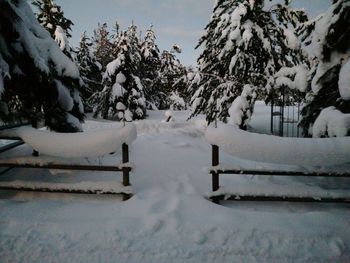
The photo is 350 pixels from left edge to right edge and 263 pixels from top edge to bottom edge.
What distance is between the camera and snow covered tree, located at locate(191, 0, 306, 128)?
333 inches

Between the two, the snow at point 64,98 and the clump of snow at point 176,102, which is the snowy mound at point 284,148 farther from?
the clump of snow at point 176,102

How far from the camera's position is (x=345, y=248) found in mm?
3596

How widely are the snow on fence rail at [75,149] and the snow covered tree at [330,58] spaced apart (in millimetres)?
3755

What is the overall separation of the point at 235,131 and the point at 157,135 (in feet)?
19.8

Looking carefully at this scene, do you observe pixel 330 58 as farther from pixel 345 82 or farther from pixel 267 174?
pixel 267 174

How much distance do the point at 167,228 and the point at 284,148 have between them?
218 centimetres

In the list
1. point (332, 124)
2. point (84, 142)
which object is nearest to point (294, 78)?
point (332, 124)

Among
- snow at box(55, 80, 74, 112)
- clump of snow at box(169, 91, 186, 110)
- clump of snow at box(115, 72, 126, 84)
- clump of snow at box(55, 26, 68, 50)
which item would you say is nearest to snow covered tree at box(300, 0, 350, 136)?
snow at box(55, 80, 74, 112)

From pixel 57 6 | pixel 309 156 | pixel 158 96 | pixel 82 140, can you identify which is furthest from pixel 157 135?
pixel 158 96

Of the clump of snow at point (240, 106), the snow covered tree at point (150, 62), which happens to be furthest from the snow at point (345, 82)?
the snow covered tree at point (150, 62)

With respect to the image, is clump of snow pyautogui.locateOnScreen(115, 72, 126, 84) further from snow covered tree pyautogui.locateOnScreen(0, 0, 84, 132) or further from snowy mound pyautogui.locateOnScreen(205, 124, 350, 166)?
snowy mound pyautogui.locateOnScreen(205, 124, 350, 166)

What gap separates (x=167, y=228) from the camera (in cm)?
402

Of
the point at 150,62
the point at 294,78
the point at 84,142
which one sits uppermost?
the point at 150,62

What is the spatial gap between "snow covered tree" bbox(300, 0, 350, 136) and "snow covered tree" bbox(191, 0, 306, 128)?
6.46 feet
